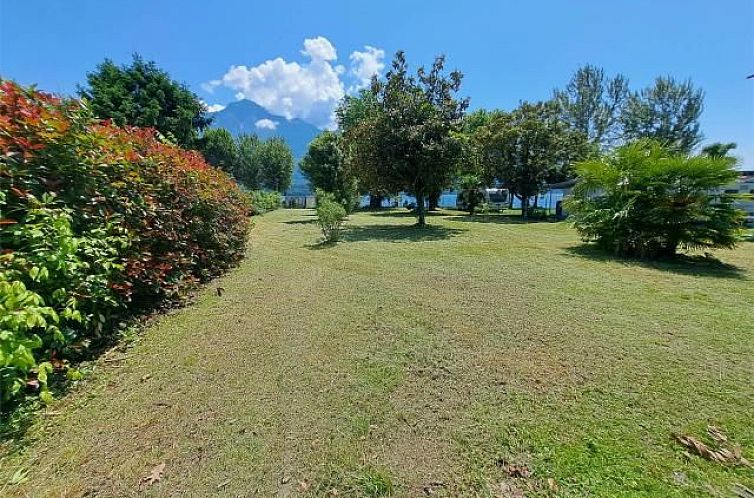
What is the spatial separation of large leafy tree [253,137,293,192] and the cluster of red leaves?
112ft

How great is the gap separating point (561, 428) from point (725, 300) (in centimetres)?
409

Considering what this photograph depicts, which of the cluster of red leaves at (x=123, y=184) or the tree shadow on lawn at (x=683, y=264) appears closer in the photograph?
the cluster of red leaves at (x=123, y=184)

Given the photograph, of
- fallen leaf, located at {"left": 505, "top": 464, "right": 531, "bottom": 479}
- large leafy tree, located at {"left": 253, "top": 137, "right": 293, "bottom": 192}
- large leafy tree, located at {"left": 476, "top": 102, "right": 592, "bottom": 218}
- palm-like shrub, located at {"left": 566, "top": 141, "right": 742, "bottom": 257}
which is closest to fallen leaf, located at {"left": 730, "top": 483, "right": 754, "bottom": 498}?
fallen leaf, located at {"left": 505, "top": 464, "right": 531, "bottom": 479}

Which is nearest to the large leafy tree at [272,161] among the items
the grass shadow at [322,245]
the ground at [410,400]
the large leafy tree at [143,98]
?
the large leafy tree at [143,98]

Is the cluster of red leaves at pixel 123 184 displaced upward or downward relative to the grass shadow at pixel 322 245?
upward

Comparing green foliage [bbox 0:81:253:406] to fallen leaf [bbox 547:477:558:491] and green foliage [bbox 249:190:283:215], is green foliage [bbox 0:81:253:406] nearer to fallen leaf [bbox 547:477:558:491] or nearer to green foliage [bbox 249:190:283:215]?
fallen leaf [bbox 547:477:558:491]

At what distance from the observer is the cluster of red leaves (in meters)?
2.24

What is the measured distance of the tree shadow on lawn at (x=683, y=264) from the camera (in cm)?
588

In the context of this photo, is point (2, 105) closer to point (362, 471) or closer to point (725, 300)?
point (362, 471)

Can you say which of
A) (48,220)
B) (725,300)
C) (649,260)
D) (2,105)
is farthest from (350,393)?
(649,260)

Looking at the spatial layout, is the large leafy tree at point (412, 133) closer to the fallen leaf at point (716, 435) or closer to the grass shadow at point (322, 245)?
the grass shadow at point (322, 245)

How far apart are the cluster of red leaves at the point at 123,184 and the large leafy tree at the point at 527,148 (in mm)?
16092

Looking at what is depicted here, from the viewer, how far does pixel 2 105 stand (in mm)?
2180

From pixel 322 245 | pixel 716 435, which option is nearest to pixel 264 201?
pixel 322 245
